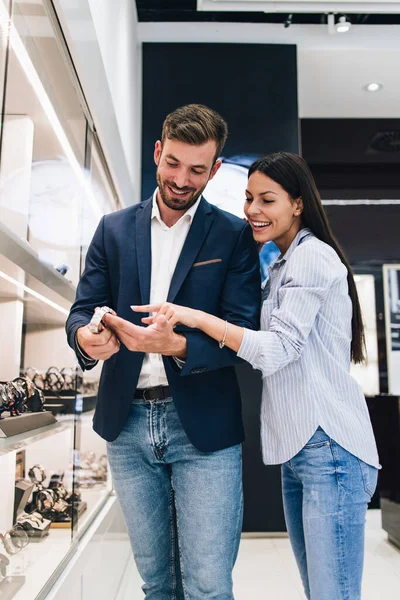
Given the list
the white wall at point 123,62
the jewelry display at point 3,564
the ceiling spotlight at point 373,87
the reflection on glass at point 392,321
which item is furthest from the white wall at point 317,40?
the jewelry display at point 3,564

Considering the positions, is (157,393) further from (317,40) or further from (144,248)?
(317,40)

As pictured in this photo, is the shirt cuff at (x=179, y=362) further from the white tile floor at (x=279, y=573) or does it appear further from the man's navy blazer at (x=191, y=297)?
the white tile floor at (x=279, y=573)

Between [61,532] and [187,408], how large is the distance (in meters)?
0.90

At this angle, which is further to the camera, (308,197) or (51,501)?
(51,501)

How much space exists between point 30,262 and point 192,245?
1.46 ft

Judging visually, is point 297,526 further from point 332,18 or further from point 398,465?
point 332,18

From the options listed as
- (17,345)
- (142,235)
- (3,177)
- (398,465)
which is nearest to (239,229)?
(142,235)

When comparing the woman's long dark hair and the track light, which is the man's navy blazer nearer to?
the woman's long dark hair

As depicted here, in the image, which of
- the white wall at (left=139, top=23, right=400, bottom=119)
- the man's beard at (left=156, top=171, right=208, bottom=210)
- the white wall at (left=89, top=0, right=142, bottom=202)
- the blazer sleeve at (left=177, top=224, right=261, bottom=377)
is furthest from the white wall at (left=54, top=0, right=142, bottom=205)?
the blazer sleeve at (left=177, top=224, right=261, bottom=377)

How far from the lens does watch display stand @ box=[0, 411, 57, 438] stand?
4.47 ft

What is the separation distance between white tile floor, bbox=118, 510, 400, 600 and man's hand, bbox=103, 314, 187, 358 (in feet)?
6.15

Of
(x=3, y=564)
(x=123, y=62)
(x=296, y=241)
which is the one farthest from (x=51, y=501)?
(x=123, y=62)

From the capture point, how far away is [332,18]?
4.11 metres

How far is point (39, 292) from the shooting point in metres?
1.76
